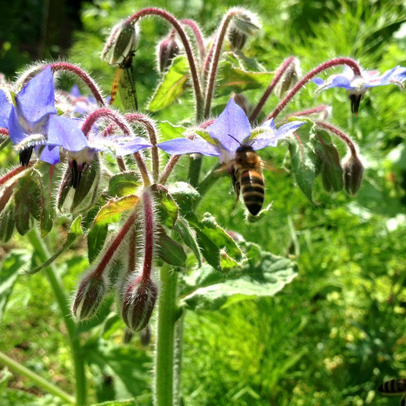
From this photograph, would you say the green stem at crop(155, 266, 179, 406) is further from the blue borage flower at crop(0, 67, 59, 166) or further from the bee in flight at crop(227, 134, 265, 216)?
the blue borage flower at crop(0, 67, 59, 166)

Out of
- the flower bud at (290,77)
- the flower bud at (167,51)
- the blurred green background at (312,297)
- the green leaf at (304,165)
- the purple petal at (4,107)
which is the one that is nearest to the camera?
the purple petal at (4,107)

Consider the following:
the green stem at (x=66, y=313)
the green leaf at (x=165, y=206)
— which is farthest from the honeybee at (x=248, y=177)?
the green stem at (x=66, y=313)

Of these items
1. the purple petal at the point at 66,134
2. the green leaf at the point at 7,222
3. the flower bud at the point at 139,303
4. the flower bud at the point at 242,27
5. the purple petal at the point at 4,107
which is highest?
the flower bud at the point at 242,27

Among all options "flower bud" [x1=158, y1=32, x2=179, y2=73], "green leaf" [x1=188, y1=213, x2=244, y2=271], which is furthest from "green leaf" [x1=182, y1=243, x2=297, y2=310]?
"flower bud" [x1=158, y1=32, x2=179, y2=73]

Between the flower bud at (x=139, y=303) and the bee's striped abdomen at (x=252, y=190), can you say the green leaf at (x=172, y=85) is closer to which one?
the bee's striped abdomen at (x=252, y=190)

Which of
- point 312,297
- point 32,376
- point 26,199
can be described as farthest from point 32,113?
point 312,297

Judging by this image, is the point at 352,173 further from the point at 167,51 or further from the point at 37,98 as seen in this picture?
the point at 37,98

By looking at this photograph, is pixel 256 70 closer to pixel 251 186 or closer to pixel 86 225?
pixel 251 186
